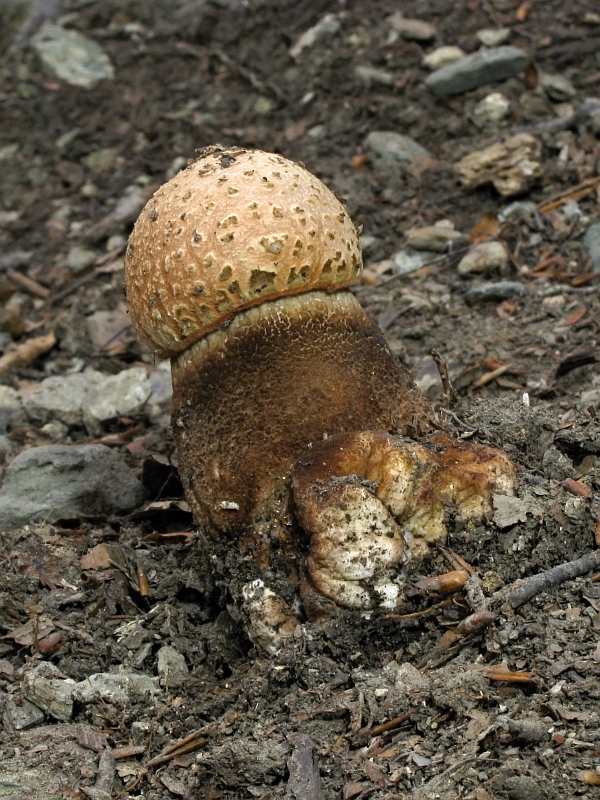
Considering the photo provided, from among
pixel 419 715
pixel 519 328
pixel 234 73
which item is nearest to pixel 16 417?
pixel 519 328

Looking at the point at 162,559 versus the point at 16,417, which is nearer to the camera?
the point at 162,559

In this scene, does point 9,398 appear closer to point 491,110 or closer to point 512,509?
point 512,509

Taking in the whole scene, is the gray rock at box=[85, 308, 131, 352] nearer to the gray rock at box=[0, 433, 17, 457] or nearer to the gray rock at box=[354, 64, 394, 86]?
the gray rock at box=[0, 433, 17, 457]

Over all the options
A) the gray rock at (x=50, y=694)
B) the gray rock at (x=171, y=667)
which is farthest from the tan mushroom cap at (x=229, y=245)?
the gray rock at (x=50, y=694)

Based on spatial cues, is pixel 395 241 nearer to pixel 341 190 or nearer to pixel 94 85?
pixel 341 190

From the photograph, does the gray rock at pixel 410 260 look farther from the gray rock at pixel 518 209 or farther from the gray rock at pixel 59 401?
the gray rock at pixel 59 401

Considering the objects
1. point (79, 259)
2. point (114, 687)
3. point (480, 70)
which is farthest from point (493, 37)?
point (114, 687)
